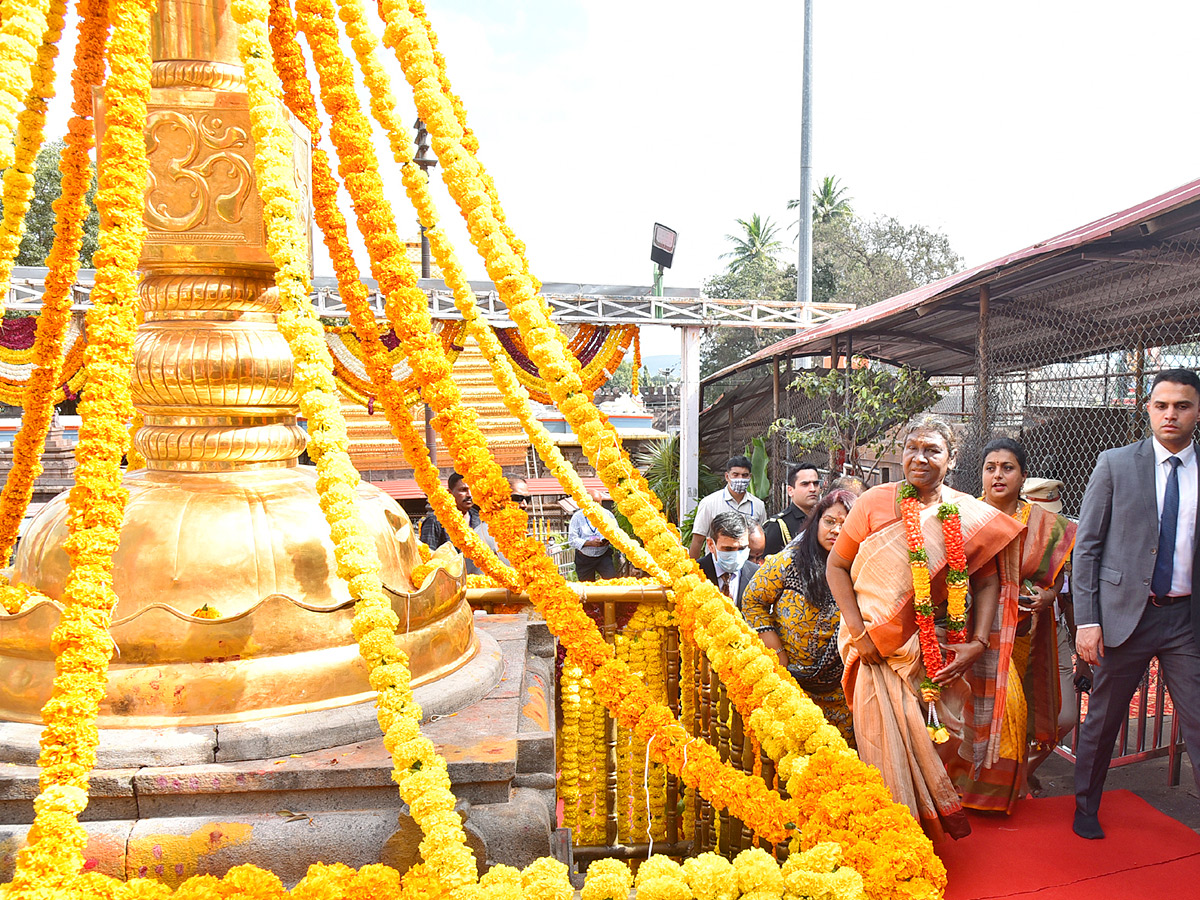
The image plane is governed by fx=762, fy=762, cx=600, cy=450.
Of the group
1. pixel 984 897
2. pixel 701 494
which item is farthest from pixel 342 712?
pixel 701 494

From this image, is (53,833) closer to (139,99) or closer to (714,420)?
(139,99)

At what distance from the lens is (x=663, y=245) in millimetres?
11234

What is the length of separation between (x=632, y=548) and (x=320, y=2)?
2.23 meters

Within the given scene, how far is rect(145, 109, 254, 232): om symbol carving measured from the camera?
2.15 m

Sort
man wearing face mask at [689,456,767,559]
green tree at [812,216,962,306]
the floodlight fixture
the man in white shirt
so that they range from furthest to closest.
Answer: green tree at [812,216,962,306] → the floodlight fixture → the man in white shirt → man wearing face mask at [689,456,767,559]

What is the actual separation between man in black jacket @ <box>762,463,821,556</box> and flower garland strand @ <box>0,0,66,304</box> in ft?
13.0

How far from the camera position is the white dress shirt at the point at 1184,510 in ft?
9.99

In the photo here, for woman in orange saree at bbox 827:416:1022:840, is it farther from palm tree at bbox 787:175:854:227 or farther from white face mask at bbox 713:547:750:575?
palm tree at bbox 787:175:854:227

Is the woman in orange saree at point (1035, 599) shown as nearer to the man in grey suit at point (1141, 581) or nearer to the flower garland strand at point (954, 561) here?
the man in grey suit at point (1141, 581)

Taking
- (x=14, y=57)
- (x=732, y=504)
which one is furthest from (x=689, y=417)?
(x=14, y=57)

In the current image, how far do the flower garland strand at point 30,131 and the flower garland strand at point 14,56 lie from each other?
0.54 meters

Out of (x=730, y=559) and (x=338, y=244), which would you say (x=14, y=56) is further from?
(x=730, y=559)

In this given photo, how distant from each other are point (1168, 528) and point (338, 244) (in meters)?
3.40

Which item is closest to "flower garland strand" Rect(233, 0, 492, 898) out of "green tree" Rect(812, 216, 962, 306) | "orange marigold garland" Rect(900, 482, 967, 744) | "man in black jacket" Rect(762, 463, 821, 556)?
"orange marigold garland" Rect(900, 482, 967, 744)
